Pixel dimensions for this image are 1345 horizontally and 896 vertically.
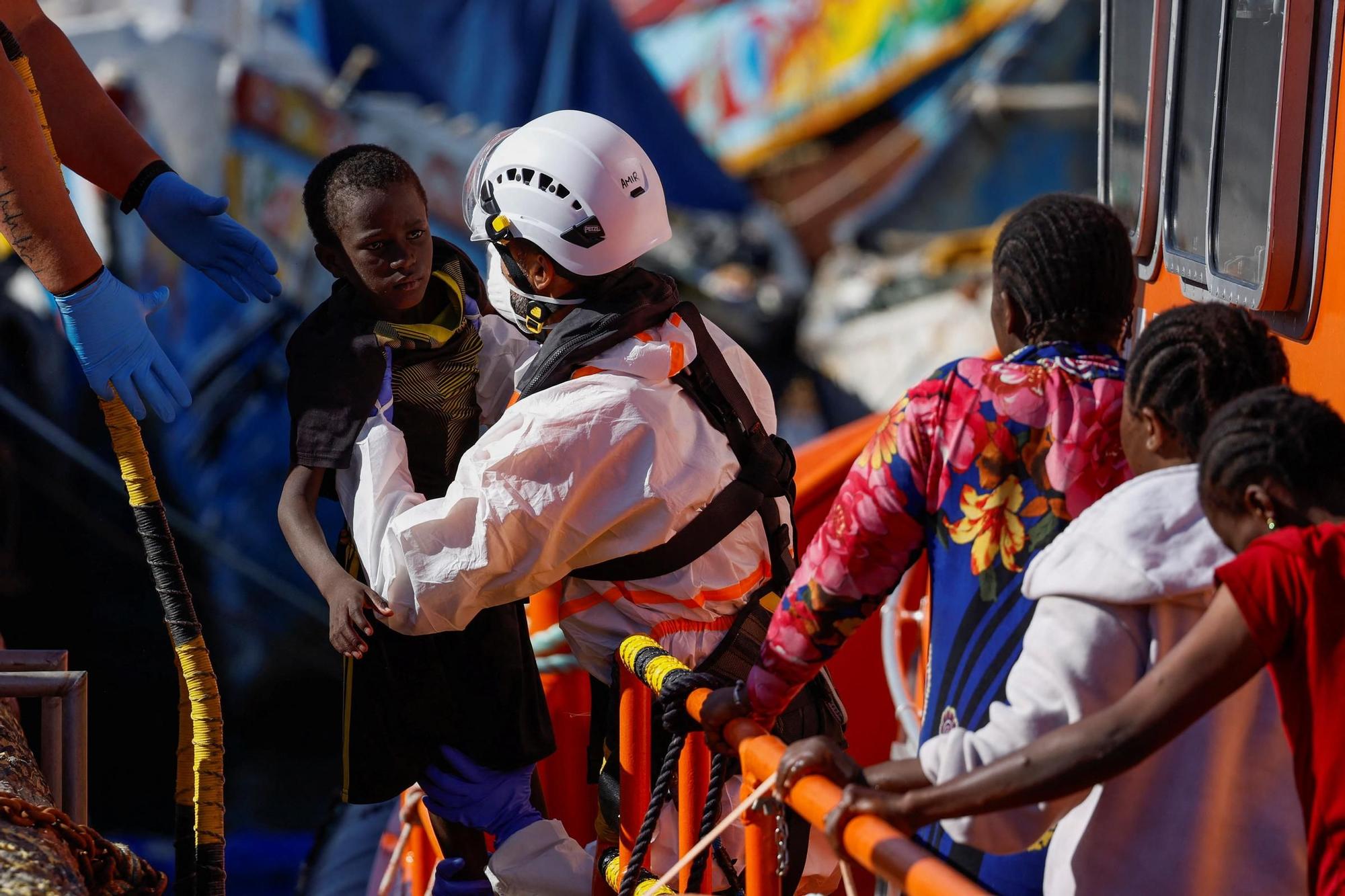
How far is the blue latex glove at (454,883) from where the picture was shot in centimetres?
310

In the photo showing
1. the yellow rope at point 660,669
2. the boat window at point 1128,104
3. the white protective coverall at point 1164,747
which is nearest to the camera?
the white protective coverall at point 1164,747

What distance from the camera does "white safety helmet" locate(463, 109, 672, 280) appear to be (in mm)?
2691

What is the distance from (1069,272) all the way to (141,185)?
6.98 ft

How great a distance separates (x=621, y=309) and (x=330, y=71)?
434 cm

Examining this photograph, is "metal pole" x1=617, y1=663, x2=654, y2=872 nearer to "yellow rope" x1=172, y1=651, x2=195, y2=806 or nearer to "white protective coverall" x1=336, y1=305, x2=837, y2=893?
"white protective coverall" x1=336, y1=305, x2=837, y2=893

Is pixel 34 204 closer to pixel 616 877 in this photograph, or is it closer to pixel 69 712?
pixel 69 712

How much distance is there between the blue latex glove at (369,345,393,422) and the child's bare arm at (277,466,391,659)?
16cm

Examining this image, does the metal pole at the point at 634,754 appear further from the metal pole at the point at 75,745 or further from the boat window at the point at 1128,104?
the boat window at the point at 1128,104

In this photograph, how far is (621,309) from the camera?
264 centimetres

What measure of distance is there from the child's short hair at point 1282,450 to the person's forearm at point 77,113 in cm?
251

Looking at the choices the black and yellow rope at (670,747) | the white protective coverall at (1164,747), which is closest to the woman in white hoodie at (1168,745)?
the white protective coverall at (1164,747)

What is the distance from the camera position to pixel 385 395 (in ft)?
9.43

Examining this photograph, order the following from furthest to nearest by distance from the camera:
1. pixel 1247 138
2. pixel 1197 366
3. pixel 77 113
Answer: pixel 77 113 < pixel 1247 138 < pixel 1197 366

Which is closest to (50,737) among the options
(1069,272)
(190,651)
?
(190,651)
